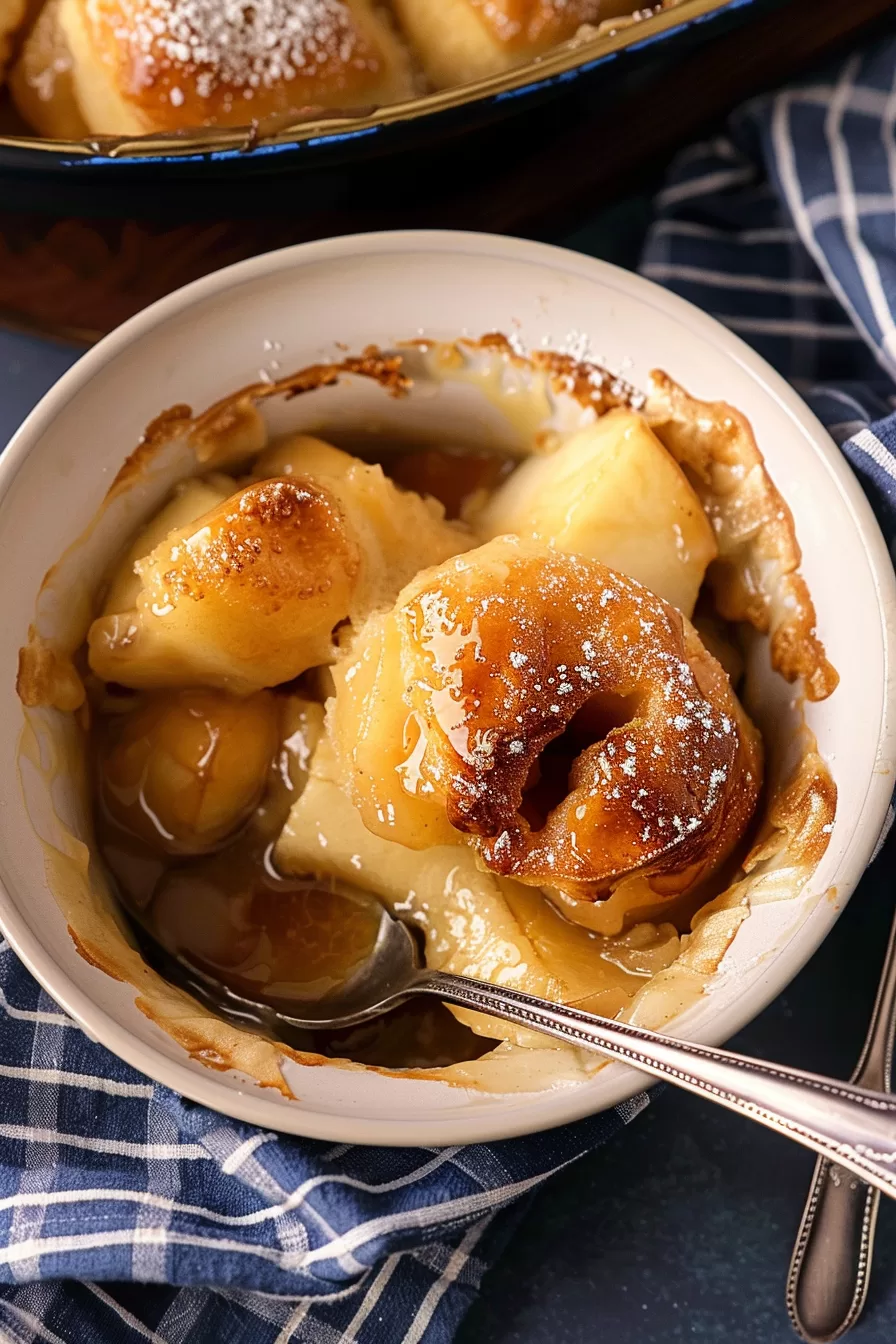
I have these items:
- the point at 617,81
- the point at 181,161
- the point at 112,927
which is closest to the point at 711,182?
the point at 617,81

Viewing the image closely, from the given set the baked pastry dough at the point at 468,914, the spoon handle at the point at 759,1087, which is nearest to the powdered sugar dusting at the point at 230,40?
the baked pastry dough at the point at 468,914

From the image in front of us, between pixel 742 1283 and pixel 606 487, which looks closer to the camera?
pixel 606 487

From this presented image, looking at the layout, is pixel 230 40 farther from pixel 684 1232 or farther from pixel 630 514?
pixel 684 1232

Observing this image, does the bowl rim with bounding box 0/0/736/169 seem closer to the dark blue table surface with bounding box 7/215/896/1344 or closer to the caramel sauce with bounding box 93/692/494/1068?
the caramel sauce with bounding box 93/692/494/1068

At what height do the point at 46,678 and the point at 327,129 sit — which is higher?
the point at 327,129

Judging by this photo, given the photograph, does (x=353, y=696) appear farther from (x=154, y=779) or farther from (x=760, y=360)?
(x=760, y=360)

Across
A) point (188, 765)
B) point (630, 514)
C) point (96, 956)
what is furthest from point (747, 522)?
point (96, 956)
